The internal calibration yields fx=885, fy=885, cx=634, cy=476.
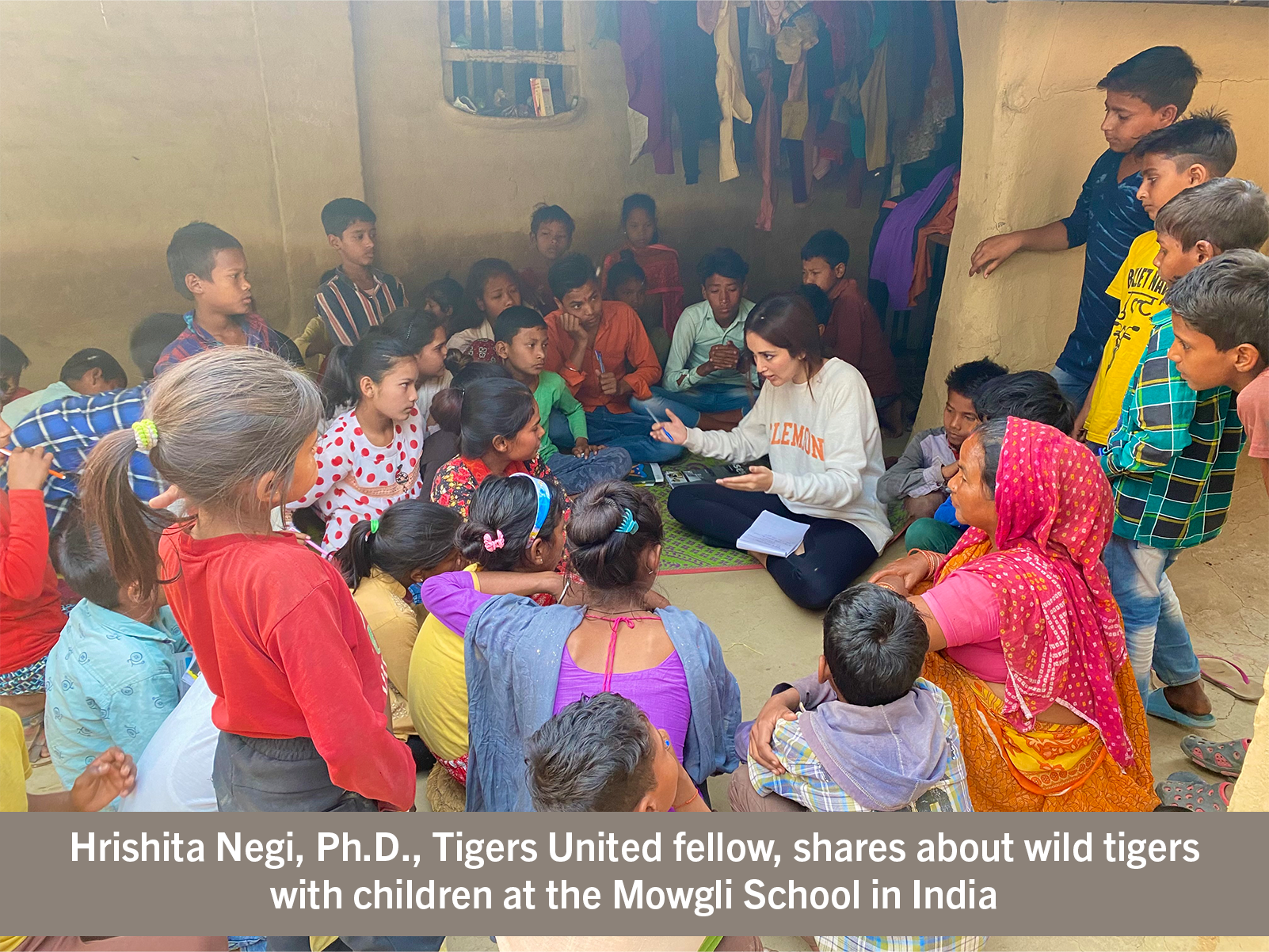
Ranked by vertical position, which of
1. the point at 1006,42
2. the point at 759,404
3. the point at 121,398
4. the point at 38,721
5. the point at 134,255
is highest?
the point at 1006,42

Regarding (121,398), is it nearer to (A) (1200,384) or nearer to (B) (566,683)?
(B) (566,683)

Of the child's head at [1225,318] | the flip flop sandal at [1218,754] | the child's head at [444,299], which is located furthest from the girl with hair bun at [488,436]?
the flip flop sandal at [1218,754]

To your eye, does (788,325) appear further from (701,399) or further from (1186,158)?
(701,399)

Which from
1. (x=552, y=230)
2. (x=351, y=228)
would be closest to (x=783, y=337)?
(x=552, y=230)

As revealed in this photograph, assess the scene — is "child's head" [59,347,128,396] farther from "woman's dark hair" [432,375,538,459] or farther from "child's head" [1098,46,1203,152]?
"child's head" [1098,46,1203,152]

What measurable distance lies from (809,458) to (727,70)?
2.49 m

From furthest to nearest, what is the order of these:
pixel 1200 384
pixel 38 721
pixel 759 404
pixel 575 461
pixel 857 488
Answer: pixel 575 461
pixel 759 404
pixel 857 488
pixel 38 721
pixel 1200 384

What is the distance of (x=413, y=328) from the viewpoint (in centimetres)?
368

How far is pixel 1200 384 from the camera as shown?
2.18 m

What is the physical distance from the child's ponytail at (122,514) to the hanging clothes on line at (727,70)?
13.0 feet

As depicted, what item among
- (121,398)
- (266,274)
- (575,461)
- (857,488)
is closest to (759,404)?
(857,488)

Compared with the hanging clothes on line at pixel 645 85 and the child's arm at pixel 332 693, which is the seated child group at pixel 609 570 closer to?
the child's arm at pixel 332 693

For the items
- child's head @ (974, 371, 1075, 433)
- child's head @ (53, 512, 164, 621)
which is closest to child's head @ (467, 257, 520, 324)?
child's head @ (974, 371, 1075, 433)

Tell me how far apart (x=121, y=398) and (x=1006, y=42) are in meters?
3.41
